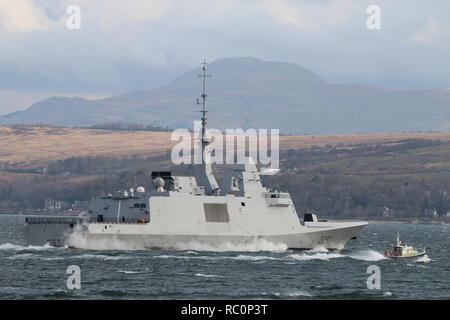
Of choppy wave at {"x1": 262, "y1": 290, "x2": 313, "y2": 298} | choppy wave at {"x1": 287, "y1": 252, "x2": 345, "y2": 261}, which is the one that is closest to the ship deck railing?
choppy wave at {"x1": 287, "y1": 252, "x2": 345, "y2": 261}

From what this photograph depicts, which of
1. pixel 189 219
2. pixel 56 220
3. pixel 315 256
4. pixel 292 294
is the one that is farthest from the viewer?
pixel 315 256

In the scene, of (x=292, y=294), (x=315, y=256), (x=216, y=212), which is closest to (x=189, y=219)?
(x=216, y=212)

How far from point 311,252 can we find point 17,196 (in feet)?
434

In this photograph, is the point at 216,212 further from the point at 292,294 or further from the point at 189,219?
the point at 292,294

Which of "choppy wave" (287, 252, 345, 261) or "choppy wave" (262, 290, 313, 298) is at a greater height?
"choppy wave" (287, 252, 345, 261)

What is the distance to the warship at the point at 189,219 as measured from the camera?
50.5 meters

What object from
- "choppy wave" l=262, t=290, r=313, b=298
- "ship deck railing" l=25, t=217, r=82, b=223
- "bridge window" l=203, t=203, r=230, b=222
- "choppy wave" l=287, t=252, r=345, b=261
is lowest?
"choppy wave" l=262, t=290, r=313, b=298

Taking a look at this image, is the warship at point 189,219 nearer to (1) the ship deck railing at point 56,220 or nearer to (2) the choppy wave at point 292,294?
(1) the ship deck railing at point 56,220

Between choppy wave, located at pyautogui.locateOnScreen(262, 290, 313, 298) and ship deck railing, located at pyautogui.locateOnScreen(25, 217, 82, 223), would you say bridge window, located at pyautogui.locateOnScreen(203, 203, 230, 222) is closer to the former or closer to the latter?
ship deck railing, located at pyautogui.locateOnScreen(25, 217, 82, 223)

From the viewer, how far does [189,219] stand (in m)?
51.7

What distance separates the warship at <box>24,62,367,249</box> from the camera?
50.5m

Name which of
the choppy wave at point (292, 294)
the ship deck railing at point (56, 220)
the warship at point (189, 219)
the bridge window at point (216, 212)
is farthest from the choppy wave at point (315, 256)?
the choppy wave at point (292, 294)

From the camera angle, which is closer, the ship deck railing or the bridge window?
the ship deck railing

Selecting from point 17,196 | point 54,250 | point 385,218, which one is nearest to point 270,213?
point 54,250
